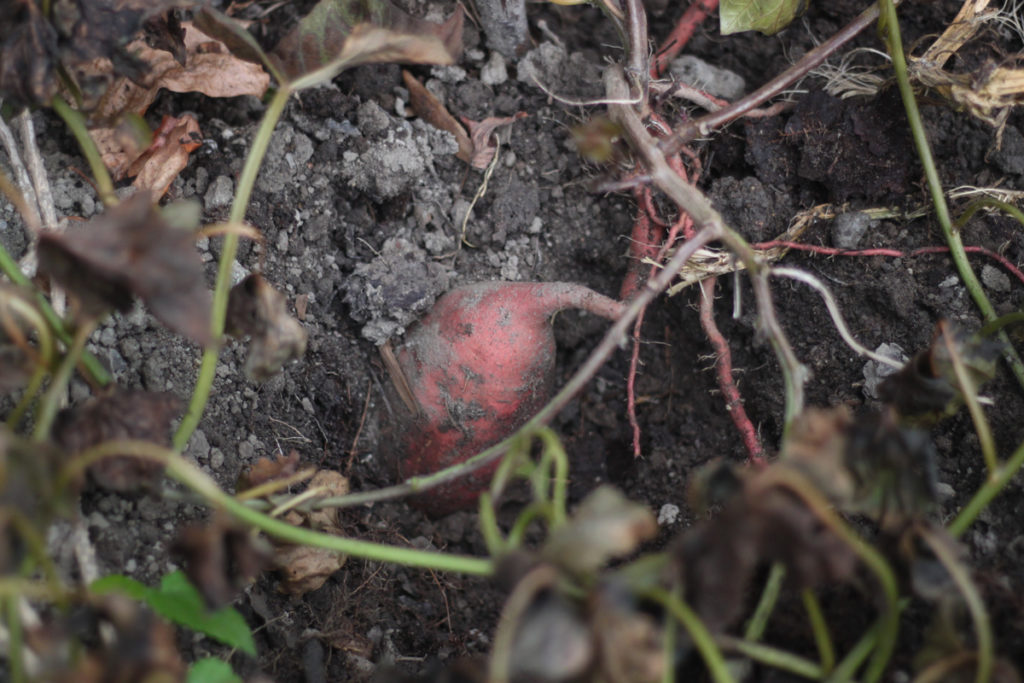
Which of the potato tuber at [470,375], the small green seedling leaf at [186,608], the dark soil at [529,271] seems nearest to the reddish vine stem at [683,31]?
the dark soil at [529,271]

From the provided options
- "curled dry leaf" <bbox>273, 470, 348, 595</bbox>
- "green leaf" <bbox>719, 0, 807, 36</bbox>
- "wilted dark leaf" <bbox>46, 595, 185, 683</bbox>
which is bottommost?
"curled dry leaf" <bbox>273, 470, 348, 595</bbox>

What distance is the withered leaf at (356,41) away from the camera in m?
1.05

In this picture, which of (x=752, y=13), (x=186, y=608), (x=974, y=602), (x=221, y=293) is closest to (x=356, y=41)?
(x=221, y=293)

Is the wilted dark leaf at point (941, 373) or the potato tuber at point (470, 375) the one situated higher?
the wilted dark leaf at point (941, 373)

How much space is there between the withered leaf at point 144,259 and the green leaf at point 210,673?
0.42 metres

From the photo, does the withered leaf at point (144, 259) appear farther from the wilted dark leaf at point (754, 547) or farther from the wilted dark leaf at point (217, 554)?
the wilted dark leaf at point (754, 547)

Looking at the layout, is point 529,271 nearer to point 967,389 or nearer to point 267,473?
point 267,473

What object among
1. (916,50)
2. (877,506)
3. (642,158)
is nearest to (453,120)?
(642,158)

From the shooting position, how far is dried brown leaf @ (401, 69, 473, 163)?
5.34ft

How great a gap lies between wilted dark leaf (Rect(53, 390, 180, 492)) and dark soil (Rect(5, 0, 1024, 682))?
0.28 m

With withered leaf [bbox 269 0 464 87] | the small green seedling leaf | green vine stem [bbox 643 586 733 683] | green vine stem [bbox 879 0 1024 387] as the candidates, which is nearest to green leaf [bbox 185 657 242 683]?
the small green seedling leaf

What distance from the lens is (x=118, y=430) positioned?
986 mm

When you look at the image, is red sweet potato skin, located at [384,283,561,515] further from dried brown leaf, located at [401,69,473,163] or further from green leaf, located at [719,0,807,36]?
green leaf, located at [719,0,807,36]

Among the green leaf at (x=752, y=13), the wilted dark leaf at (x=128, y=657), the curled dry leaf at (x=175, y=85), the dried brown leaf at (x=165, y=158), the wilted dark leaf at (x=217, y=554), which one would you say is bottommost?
the wilted dark leaf at (x=128, y=657)
